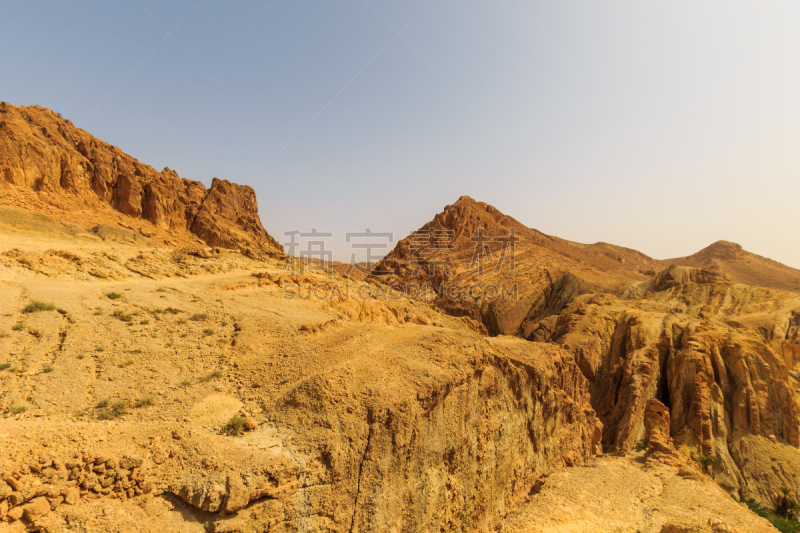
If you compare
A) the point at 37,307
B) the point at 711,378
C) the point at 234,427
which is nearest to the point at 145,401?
the point at 234,427

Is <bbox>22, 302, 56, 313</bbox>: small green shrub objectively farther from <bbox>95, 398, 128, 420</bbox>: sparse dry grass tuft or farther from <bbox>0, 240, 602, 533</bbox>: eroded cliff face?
<bbox>95, 398, 128, 420</bbox>: sparse dry grass tuft

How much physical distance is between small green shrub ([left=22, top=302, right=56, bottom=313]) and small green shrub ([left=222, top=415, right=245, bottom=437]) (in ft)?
22.8

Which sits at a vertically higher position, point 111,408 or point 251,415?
point 111,408

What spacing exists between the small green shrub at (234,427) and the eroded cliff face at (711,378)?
19.9 m

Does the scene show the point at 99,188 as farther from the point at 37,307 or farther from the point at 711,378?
the point at 711,378

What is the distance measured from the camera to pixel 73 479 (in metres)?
4.94

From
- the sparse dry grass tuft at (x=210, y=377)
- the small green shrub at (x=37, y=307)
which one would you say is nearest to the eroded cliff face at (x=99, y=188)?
the small green shrub at (x=37, y=307)

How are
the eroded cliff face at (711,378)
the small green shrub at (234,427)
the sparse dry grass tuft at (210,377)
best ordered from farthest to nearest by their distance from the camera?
the eroded cliff face at (711,378) → the sparse dry grass tuft at (210,377) → the small green shrub at (234,427)

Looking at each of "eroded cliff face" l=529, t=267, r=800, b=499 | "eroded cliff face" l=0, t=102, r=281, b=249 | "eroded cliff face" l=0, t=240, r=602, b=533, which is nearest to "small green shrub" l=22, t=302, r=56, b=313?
"eroded cliff face" l=0, t=240, r=602, b=533

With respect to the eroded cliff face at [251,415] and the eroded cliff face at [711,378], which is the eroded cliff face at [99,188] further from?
the eroded cliff face at [711,378]

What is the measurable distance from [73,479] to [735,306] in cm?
4284

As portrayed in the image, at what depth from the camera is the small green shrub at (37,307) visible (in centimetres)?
942

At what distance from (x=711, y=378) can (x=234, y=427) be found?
26621mm

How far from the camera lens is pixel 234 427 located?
6664mm
